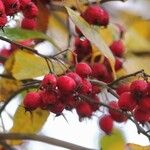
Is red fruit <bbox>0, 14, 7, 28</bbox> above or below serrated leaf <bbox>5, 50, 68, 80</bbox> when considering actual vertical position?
above

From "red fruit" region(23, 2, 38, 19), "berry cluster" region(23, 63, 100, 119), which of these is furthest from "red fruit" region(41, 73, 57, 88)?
"red fruit" region(23, 2, 38, 19)

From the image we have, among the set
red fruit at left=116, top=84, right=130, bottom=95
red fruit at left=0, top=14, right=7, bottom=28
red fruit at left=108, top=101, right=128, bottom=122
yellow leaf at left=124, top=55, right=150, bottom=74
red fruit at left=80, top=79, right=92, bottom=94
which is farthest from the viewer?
yellow leaf at left=124, top=55, right=150, bottom=74

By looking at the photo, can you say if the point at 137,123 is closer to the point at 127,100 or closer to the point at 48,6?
the point at 127,100

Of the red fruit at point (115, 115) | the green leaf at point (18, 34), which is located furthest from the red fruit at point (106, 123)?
the green leaf at point (18, 34)

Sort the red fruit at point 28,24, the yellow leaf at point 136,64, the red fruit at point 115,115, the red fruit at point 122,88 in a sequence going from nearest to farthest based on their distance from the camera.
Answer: the red fruit at point 122,88, the red fruit at point 115,115, the red fruit at point 28,24, the yellow leaf at point 136,64

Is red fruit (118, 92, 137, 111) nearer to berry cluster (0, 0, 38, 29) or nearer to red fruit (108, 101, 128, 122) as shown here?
red fruit (108, 101, 128, 122)

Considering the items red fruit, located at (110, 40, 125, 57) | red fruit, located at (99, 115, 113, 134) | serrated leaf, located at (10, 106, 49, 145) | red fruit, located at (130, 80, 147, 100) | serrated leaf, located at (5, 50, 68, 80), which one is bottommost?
serrated leaf, located at (10, 106, 49, 145)

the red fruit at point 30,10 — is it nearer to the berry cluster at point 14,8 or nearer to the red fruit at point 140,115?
the berry cluster at point 14,8
